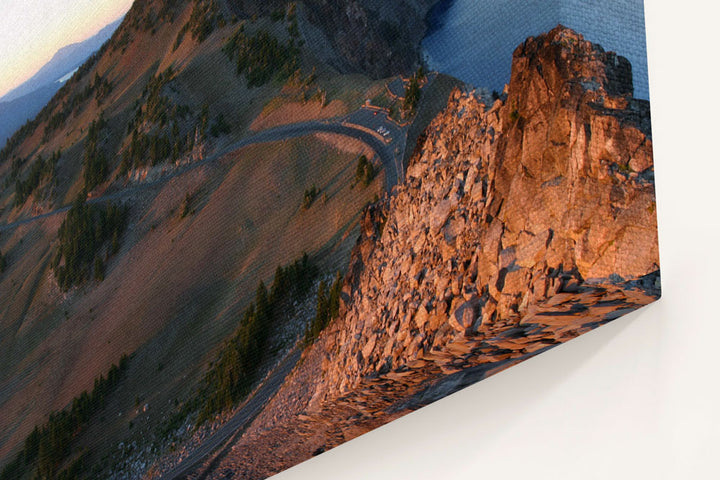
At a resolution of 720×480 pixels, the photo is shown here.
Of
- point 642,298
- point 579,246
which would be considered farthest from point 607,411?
point 579,246

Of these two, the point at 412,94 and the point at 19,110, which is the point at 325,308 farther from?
the point at 19,110

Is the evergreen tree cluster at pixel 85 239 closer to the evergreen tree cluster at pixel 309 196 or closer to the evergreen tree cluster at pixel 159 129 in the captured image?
the evergreen tree cluster at pixel 159 129

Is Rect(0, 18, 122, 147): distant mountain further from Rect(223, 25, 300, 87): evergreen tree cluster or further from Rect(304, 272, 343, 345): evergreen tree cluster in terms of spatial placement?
Rect(304, 272, 343, 345): evergreen tree cluster

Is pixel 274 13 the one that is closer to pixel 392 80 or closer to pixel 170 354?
pixel 392 80

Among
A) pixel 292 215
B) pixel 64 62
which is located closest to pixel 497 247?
pixel 292 215

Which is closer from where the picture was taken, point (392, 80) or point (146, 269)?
point (392, 80)

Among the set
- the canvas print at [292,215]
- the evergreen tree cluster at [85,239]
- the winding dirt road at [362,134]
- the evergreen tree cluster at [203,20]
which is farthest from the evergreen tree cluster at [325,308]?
the evergreen tree cluster at [203,20]
